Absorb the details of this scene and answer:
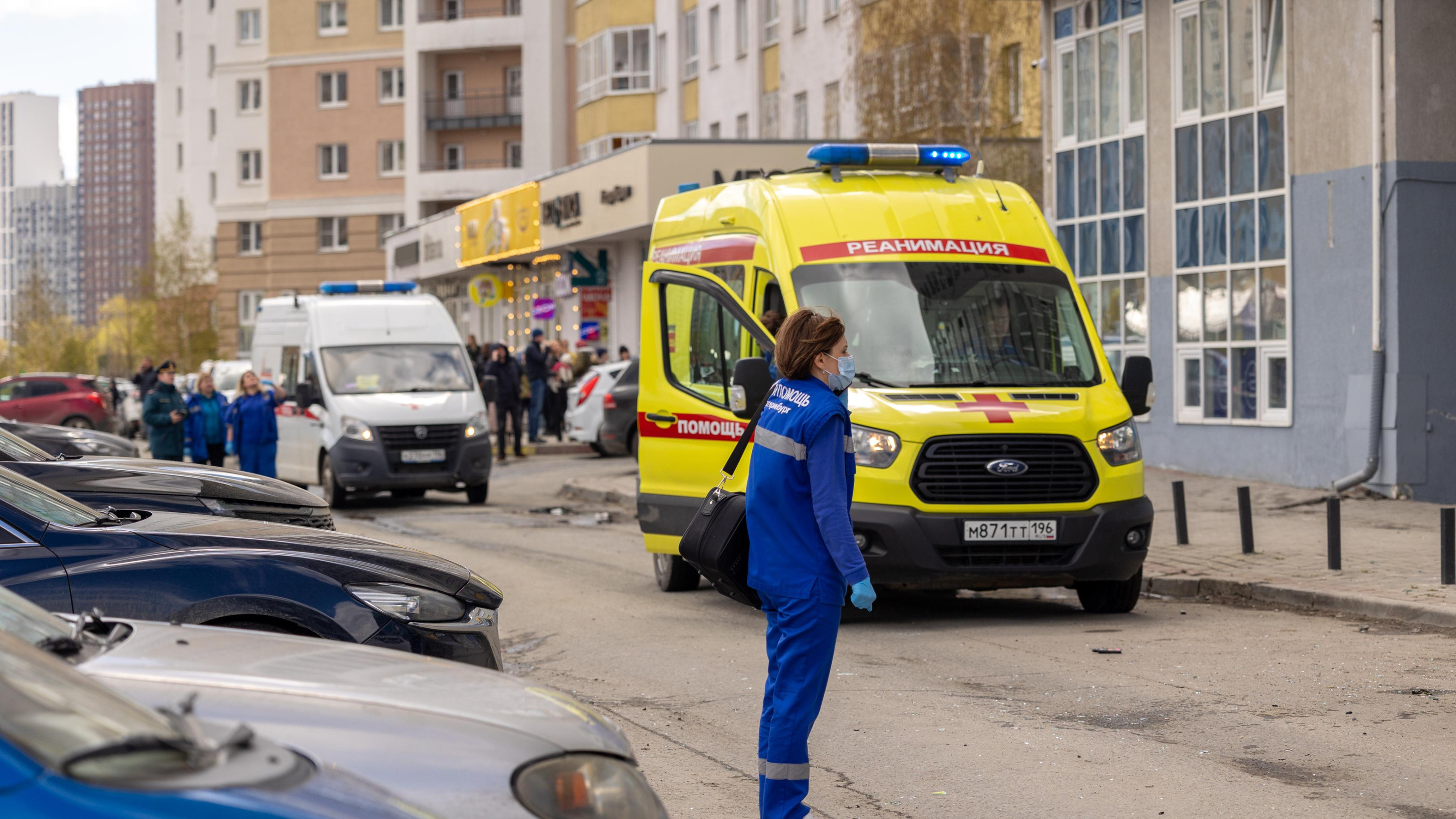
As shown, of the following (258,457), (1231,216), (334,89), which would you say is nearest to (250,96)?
(334,89)

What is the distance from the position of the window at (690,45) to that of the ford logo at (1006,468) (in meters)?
35.3

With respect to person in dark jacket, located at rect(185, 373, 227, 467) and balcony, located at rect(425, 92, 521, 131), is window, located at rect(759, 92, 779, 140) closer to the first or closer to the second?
person in dark jacket, located at rect(185, 373, 227, 467)

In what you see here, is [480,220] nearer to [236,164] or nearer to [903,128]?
[903,128]

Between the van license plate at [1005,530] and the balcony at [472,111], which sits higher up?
the balcony at [472,111]

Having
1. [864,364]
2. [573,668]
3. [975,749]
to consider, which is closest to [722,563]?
[975,749]

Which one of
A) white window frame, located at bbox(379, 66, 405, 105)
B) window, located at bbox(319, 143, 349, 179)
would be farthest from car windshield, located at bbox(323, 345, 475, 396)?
window, located at bbox(319, 143, 349, 179)

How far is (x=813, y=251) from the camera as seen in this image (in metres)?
11.2

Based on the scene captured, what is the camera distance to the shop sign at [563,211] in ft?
127

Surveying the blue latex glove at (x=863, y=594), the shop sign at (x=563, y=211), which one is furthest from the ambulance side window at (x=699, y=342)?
the shop sign at (x=563, y=211)

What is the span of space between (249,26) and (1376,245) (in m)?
64.8

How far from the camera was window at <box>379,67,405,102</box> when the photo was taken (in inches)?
2640

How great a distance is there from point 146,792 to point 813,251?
879 cm

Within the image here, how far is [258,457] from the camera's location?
18109 mm

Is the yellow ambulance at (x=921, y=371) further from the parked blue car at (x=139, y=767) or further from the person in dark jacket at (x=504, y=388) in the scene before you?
the person in dark jacket at (x=504, y=388)
